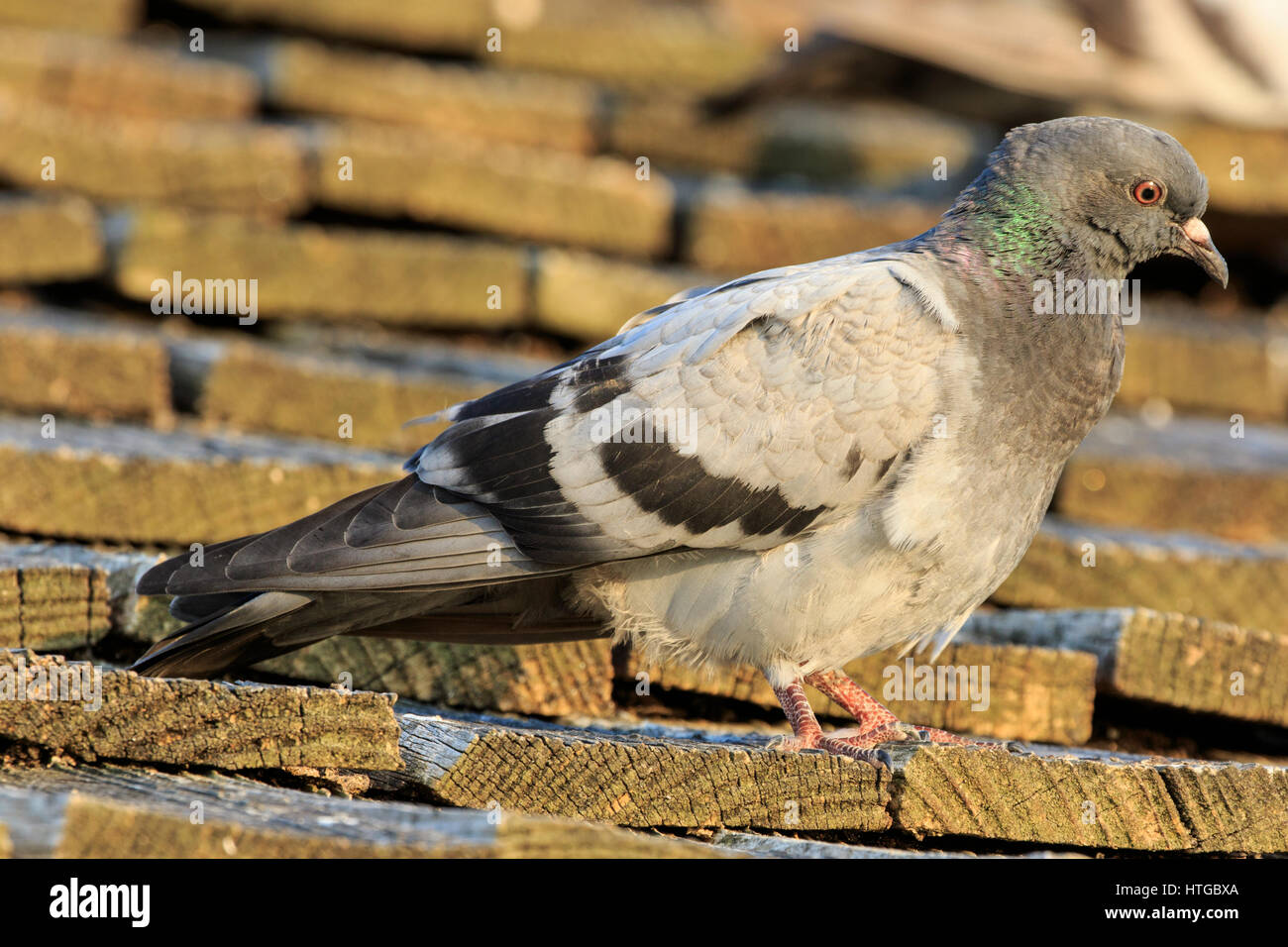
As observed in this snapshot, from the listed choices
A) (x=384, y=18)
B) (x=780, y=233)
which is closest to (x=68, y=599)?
(x=780, y=233)

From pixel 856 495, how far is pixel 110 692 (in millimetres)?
1599

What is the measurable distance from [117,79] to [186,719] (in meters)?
4.08

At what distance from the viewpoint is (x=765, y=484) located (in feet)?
9.98

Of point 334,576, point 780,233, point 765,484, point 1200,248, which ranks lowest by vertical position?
point 334,576

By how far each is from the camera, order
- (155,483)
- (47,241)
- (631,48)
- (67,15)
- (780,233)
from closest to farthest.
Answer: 1. (155,483)
2. (47,241)
3. (780,233)
4. (67,15)
5. (631,48)

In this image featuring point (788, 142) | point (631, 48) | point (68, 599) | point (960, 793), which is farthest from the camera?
point (631, 48)

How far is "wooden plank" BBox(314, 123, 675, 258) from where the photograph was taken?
5.20 m

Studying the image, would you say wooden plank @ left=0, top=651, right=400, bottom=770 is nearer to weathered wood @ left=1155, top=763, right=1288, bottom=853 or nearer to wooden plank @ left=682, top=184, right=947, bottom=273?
weathered wood @ left=1155, top=763, right=1288, bottom=853

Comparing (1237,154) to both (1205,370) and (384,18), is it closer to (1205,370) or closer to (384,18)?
(1205,370)

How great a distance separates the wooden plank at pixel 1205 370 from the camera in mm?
5281

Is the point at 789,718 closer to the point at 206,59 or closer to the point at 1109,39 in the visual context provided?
the point at 1109,39

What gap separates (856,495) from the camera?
3.07 metres

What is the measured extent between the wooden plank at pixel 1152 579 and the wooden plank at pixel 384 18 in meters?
4.19
